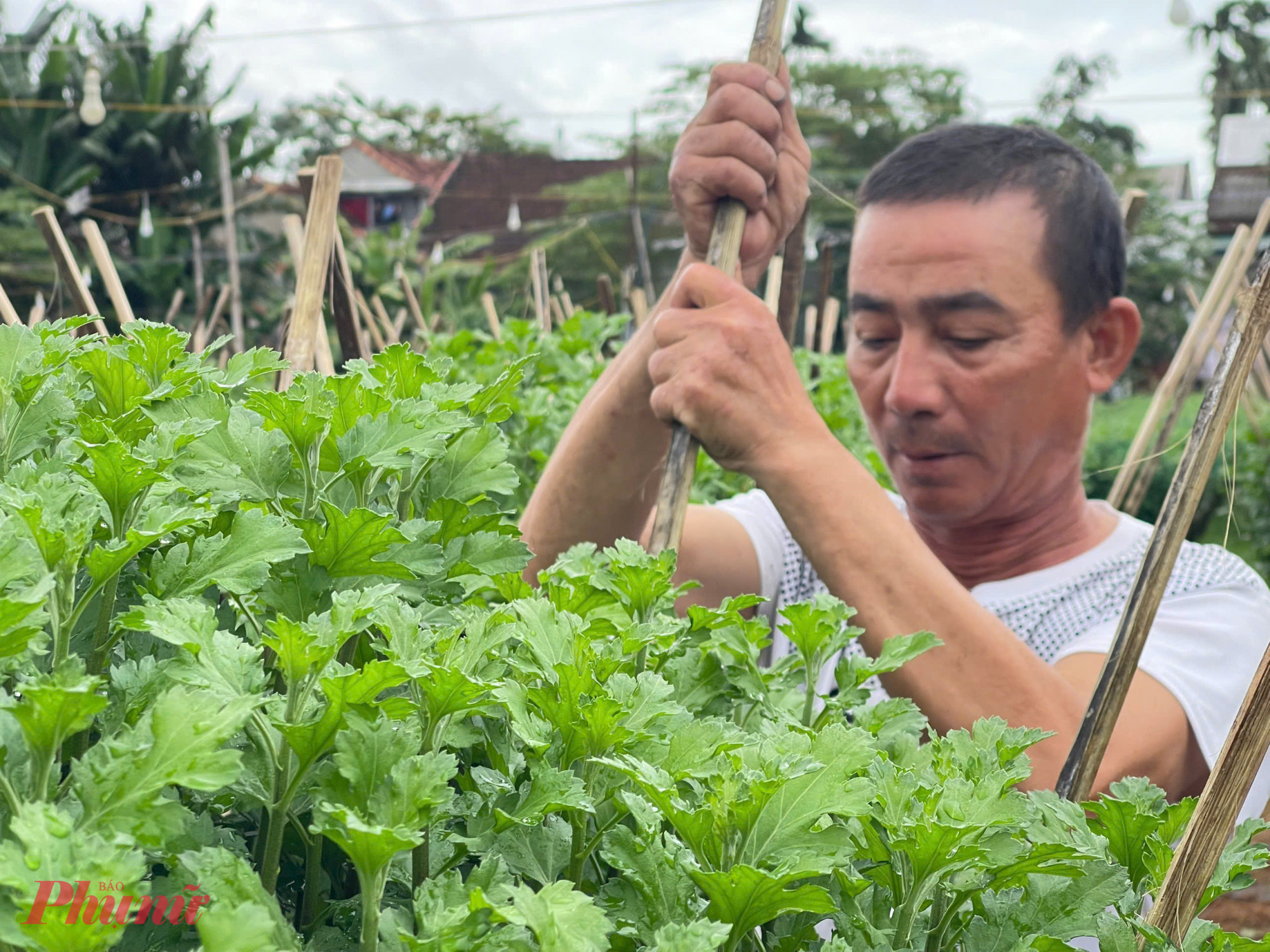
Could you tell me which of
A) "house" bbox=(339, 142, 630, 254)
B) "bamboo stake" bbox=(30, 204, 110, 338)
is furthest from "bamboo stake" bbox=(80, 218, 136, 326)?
"house" bbox=(339, 142, 630, 254)

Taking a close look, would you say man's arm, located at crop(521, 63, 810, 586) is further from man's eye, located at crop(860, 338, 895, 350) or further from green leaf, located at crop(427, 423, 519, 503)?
green leaf, located at crop(427, 423, 519, 503)

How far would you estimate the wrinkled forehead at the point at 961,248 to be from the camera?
7.06 ft

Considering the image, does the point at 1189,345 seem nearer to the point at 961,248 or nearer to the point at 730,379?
the point at 961,248

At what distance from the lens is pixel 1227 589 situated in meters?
2.04

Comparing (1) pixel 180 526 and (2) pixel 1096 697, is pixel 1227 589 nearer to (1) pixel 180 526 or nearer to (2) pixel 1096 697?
(2) pixel 1096 697

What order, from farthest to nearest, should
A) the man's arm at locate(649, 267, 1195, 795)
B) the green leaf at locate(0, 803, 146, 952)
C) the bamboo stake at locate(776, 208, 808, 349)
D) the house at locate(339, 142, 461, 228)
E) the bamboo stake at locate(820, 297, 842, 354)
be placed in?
the house at locate(339, 142, 461, 228), the bamboo stake at locate(820, 297, 842, 354), the bamboo stake at locate(776, 208, 808, 349), the man's arm at locate(649, 267, 1195, 795), the green leaf at locate(0, 803, 146, 952)

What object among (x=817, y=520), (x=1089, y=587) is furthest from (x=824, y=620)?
(x=1089, y=587)

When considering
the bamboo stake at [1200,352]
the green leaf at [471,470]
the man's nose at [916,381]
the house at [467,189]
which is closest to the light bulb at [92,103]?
the bamboo stake at [1200,352]

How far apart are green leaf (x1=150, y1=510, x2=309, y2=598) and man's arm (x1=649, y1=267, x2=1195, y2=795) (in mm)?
1077

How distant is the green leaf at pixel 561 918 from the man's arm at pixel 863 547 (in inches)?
46.7

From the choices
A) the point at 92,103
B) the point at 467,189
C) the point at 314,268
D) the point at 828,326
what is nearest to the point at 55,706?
the point at 314,268

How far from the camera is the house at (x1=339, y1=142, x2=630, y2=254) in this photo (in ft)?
120

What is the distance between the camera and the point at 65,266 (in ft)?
6.91

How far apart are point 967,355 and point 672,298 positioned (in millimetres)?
584
